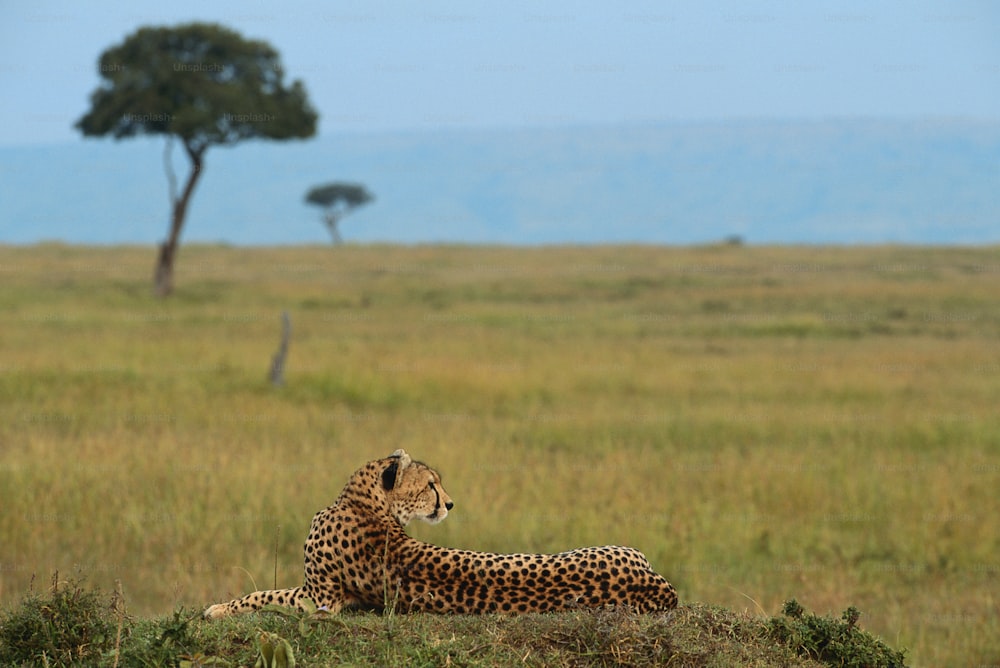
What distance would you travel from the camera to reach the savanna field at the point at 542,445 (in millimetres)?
10438

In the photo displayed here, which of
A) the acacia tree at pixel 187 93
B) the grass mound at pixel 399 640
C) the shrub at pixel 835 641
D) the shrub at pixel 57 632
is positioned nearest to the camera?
the grass mound at pixel 399 640

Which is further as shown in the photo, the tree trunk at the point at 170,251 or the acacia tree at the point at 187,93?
the acacia tree at the point at 187,93

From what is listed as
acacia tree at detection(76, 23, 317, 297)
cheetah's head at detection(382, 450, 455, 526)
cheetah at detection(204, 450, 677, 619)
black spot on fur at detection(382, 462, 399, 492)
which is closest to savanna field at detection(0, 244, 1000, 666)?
cheetah at detection(204, 450, 677, 619)

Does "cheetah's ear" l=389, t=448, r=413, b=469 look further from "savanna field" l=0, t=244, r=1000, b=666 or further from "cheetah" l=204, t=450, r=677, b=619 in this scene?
"savanna field" l=0, t=244, r=1000, b=666

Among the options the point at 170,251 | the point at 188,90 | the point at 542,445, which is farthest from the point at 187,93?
the point at 542,445

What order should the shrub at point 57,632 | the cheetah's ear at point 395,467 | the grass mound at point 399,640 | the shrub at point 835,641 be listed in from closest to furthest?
the grass mound at point 399,640, the shrub at point 57,632, the cheetah's ear at point 395,467, the shrub at point 835,641

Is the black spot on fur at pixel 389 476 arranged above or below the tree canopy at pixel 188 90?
below

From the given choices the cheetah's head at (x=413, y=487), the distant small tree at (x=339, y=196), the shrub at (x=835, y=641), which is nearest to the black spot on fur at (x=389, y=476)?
the cheetah's head at (x=413, y=487)

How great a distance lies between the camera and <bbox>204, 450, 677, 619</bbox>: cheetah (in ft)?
15.9

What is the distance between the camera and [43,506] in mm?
11742

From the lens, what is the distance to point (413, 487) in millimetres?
4887

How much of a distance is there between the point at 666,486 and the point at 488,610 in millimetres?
8911

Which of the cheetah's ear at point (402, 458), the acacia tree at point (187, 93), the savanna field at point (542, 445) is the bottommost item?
the savanna field at point (542, 445)

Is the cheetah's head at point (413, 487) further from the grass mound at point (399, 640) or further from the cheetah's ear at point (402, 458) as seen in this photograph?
the grass mound at point (399, 640)
